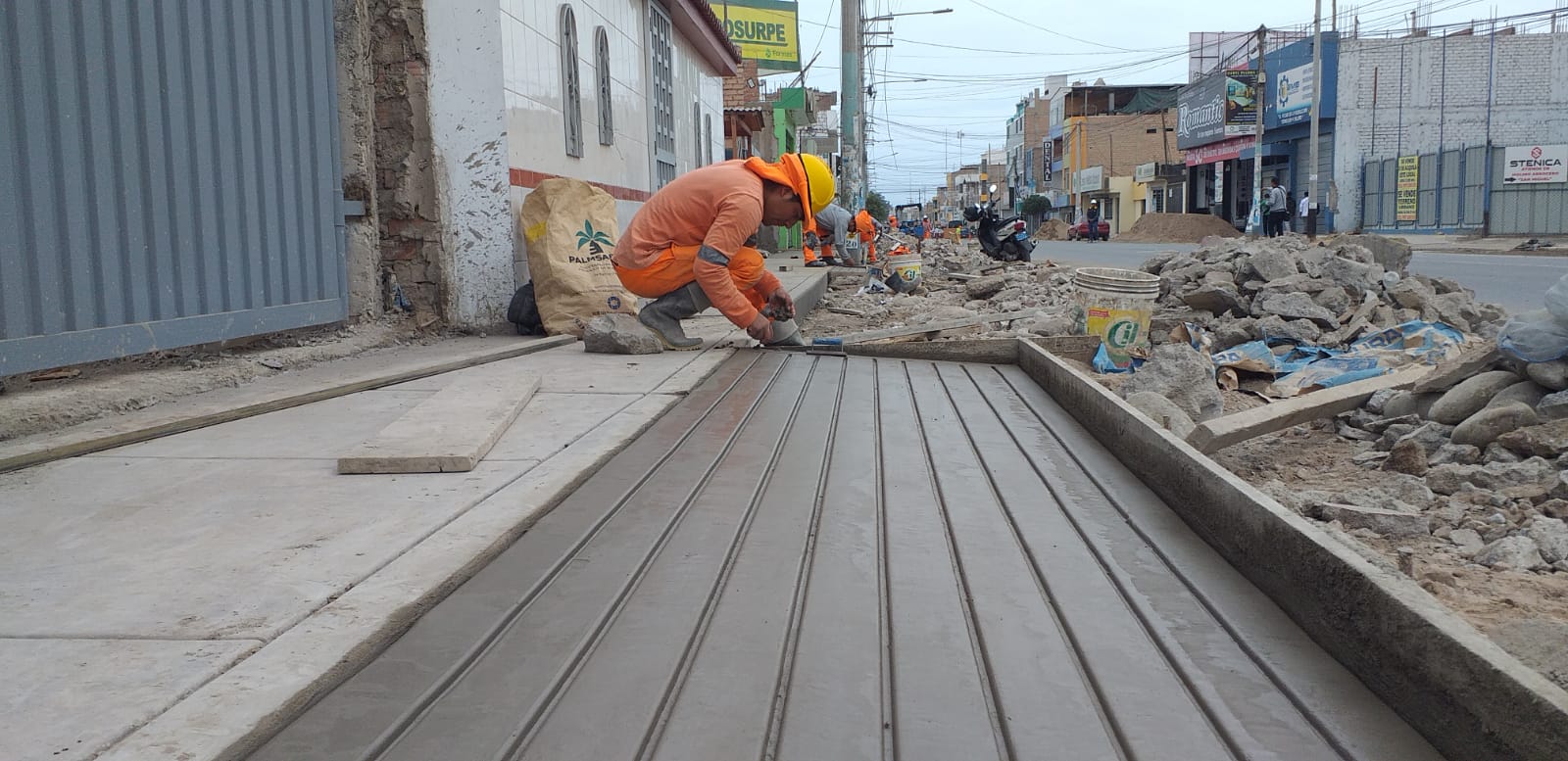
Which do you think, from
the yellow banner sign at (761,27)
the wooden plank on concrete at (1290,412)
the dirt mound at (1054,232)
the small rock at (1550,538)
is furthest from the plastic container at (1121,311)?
the dirt mound at (1054,232)

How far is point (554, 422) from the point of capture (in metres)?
3.82

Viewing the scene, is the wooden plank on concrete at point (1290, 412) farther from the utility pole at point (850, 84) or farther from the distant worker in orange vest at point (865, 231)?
the utility pole at point (850, 84)

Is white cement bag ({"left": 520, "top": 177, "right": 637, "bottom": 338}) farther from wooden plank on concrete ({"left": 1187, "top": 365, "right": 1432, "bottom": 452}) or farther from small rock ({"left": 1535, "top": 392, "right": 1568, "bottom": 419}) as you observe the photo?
small rock ({"left": 1535, "top": 392, "right": 1568, "bottom": 419})

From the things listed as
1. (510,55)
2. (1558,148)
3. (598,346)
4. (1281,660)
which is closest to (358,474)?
(1281,660)

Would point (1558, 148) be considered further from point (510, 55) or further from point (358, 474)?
point (358, 474)

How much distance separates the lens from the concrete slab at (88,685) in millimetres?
1510

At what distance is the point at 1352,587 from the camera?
2012mm

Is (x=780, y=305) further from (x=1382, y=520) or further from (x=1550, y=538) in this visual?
(x=1550, y=538)

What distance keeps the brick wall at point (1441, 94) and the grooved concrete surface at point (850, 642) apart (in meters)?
32.1

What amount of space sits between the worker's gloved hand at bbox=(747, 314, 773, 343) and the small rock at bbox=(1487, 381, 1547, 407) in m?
3.44

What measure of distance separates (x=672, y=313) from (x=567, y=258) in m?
0.84

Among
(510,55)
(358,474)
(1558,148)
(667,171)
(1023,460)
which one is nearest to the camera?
(358,474)

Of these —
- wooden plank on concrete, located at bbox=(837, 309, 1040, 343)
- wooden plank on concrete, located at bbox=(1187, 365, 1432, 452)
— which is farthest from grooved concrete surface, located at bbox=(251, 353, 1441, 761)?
wooden plank on concrete, located at bbox=(837, 309, 1040, 343)

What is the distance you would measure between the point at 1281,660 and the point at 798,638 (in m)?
0.90
